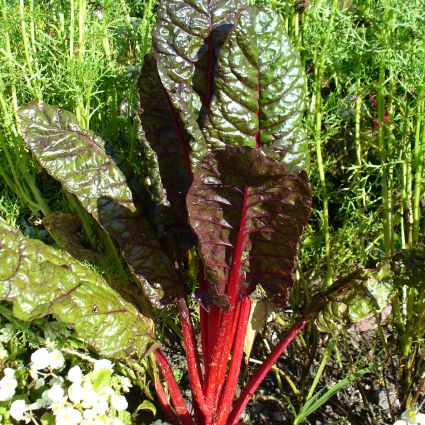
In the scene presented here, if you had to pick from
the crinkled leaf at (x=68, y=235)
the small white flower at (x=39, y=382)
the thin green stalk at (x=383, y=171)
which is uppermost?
the thin green stalk at (x=383, y=171)

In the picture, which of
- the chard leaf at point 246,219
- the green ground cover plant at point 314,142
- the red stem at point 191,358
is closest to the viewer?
the chard leaf at point 246,219

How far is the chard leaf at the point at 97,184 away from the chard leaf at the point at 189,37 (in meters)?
0.33

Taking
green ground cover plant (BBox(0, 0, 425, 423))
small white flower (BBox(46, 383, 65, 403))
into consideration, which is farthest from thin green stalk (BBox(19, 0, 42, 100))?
small white flower (BBox(46, 383, 65, 403))

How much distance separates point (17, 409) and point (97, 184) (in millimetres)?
703

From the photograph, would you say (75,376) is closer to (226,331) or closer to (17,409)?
(17,409)

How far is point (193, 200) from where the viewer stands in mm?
1591

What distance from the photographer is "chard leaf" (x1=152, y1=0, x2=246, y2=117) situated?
179 cm

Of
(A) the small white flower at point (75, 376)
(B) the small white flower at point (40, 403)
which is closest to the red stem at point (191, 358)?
(A) the small white flower at point (75, 376)

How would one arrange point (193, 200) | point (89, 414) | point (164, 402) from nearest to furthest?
point (193, 200), point (89, 414), point (164, 402)

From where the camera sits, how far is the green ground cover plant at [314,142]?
1.75 metres

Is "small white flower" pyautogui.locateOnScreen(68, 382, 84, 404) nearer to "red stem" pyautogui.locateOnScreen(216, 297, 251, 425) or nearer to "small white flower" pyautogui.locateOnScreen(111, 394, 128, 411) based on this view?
"small white flower" pyautogui.locateOnScreen(111, 394, 128, 411)

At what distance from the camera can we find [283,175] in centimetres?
152

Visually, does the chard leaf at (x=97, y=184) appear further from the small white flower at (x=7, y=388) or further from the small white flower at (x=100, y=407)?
the small white flower at (x=7, y=388)

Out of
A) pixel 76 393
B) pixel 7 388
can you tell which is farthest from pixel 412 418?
pixel 7 388
